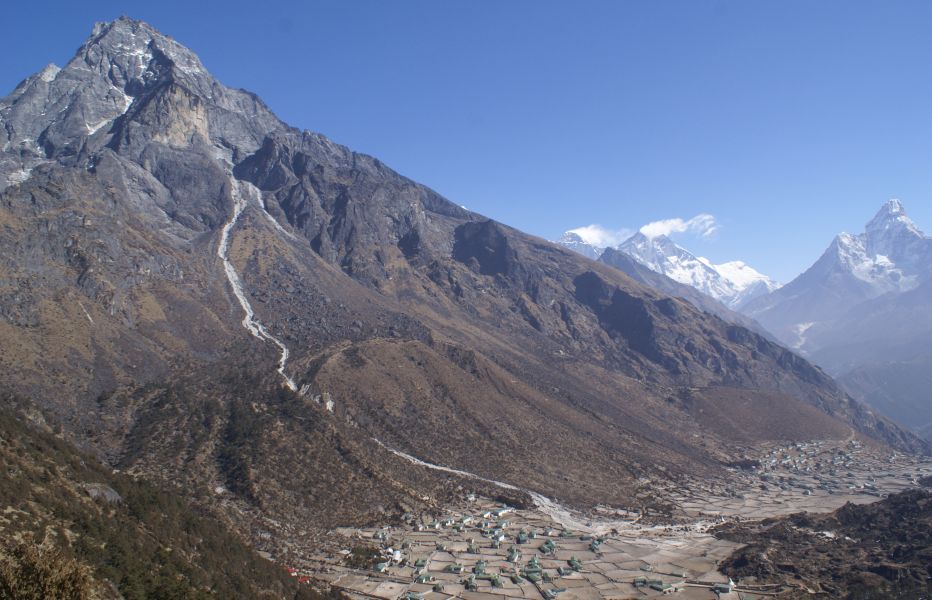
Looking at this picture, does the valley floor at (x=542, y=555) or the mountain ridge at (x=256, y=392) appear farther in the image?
the mountain ridge at (x=256, y=392)

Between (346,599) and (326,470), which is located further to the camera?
(326,470)

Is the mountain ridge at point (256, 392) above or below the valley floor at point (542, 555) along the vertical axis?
above

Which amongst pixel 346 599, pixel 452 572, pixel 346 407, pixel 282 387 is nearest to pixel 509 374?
pixel 346 407

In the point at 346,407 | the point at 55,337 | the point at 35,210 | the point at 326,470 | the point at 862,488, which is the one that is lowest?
the point at 862,488

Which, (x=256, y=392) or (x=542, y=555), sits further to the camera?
(x=256, y=392)

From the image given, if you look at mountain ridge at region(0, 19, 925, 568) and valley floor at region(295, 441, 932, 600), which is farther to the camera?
mountain ridge at region(0, 19, 925, 568)

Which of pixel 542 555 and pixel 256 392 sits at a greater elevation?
pixel 256 392

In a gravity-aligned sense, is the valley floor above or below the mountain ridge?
below

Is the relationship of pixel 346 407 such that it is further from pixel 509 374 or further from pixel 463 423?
pixel 509 374
